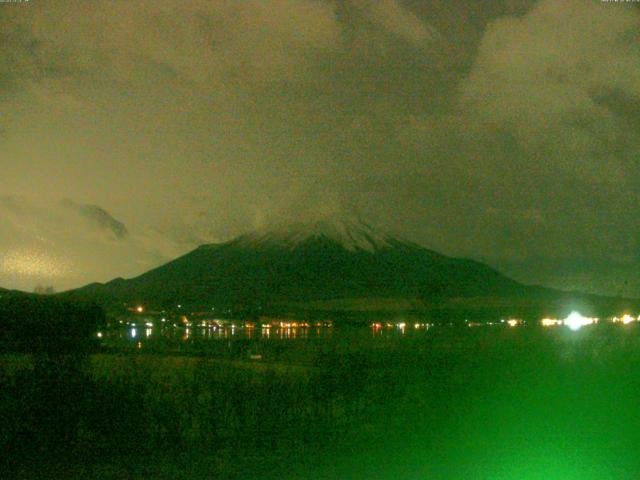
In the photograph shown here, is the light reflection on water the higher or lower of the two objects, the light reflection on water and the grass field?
the higher

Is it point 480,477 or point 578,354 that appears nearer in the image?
point 480,477

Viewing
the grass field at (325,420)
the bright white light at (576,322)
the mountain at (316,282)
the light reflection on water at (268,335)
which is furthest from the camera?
the mountain at (316,282)

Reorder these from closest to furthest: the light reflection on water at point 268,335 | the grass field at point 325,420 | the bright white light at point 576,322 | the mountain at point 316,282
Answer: the grass field at point 325,420, the bright white light at point 576,322, the light reflection on water at point 268,335, the mountain at point 316,282

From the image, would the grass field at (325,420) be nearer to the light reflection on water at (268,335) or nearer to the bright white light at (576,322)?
the light reflection on water at (268,335)

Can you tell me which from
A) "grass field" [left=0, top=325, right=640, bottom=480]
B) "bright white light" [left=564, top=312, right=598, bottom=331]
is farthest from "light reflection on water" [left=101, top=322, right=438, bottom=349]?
"grass field" [left=0, top=325, right=640, bottom=480]

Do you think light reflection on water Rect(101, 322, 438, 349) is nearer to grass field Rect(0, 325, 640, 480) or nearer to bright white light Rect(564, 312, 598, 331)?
bright white light Rect(564, 312, 598, 331)

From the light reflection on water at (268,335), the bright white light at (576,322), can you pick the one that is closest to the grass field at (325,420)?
the light reflection on water at (268,335)

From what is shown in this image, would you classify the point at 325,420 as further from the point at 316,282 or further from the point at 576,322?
the point at 316,282

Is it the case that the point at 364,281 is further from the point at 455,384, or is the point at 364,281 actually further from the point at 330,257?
the point at 455,384

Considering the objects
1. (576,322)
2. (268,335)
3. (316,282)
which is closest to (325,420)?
(576,322)

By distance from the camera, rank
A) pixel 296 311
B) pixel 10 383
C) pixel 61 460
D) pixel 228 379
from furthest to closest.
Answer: pixel 296 311 → pixel 228 379 → pixel 10 383 → pixel 61 460

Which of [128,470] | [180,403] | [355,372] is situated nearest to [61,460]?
[128,470]
